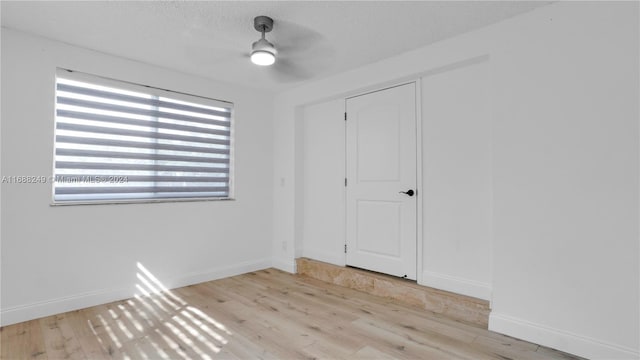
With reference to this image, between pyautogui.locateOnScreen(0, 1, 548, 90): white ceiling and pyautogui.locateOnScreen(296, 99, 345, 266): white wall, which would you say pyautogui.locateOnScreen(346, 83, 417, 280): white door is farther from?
pyautogui.locateOnScreen(0, 1, 548, 90): white ceiling

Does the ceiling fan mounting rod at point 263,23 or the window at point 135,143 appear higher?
the ceiling fan mounting rod at point 263,23

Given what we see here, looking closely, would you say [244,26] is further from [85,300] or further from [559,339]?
[559,339]

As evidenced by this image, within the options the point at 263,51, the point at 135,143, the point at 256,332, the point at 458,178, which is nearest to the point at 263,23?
the point at 263,51

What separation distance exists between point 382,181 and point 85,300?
3.13m

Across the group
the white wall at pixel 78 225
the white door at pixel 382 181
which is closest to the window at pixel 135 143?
the white wall at pixel 78 225

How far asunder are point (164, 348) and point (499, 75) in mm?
3225

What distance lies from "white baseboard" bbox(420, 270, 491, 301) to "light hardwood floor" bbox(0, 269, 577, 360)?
303 mm

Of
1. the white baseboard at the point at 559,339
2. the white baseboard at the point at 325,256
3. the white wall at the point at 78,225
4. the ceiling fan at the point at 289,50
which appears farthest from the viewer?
the white baseboard at the point at 325,256

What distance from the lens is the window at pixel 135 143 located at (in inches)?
117

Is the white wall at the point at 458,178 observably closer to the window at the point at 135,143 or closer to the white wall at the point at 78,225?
the white wall at the point at 78,225

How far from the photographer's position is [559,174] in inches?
87.9

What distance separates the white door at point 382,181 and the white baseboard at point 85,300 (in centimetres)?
166

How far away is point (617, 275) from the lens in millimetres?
2008

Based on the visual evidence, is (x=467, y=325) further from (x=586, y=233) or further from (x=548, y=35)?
(x=548, y=35)
